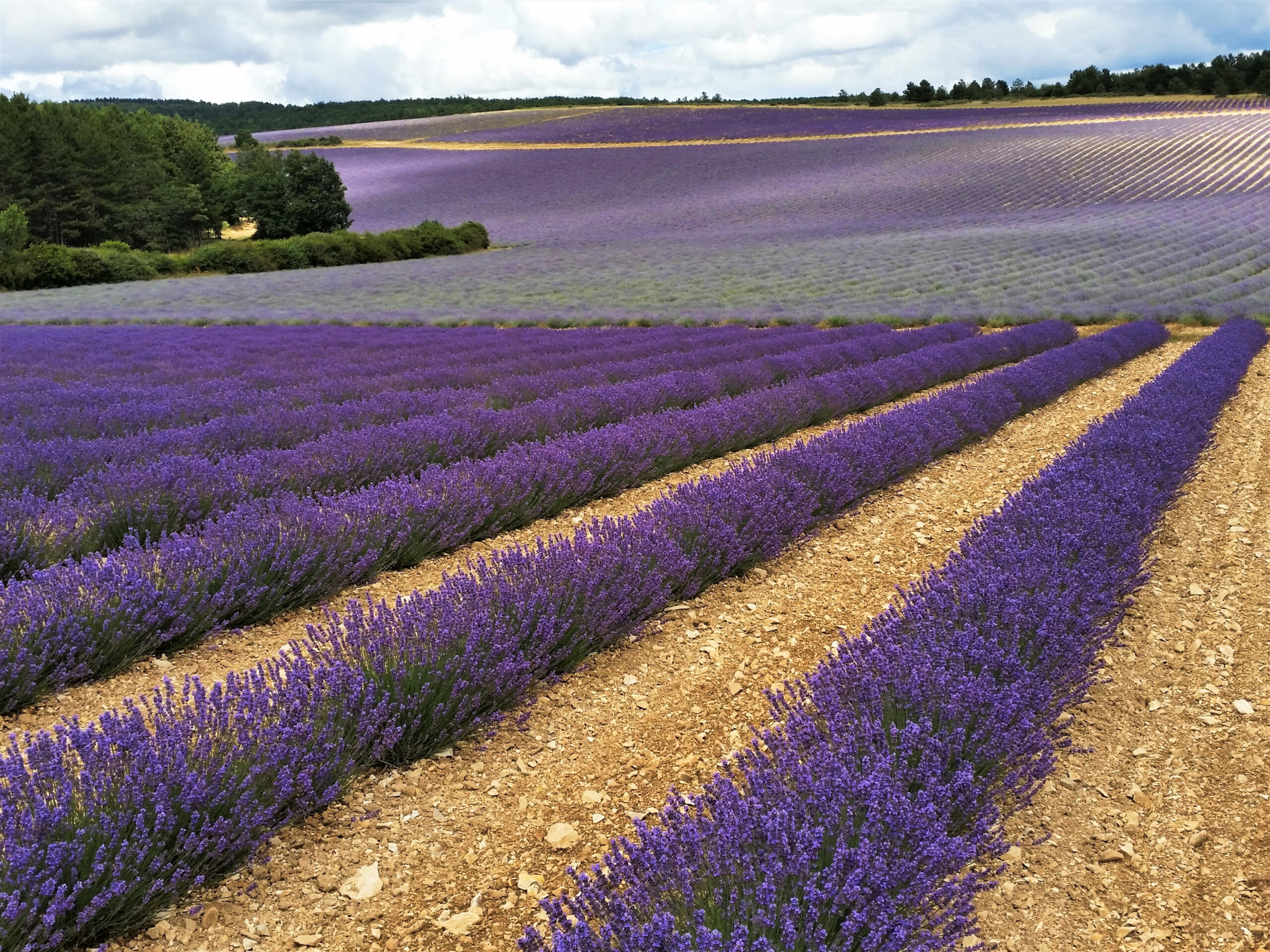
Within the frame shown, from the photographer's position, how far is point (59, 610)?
121 inches

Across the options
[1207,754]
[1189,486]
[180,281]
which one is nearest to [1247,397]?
[1189,486]

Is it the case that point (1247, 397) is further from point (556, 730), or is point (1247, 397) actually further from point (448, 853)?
point (448, 853)

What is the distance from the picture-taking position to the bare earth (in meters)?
2.09

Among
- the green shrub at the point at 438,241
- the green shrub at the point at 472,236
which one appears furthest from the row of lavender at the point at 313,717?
the green shrub at the point at 472,236

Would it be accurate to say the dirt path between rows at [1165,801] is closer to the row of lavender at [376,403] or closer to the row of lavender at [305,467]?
the row of lavender at [305,467]

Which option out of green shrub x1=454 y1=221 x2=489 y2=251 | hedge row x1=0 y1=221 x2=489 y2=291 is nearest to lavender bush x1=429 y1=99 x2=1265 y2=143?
green shrub x1=454 y1=221 x2=489 y2=251

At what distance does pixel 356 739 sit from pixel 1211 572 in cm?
409

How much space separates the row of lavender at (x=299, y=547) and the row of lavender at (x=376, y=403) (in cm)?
120

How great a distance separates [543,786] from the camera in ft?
8.58

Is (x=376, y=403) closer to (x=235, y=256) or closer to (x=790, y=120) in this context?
(x=235, y=256)

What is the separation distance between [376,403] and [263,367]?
3020 millimetres

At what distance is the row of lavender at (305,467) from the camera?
3.92 meters

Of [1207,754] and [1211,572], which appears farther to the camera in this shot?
[1211,572]

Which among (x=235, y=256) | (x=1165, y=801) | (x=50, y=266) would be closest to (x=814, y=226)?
(x=235, y=256)
